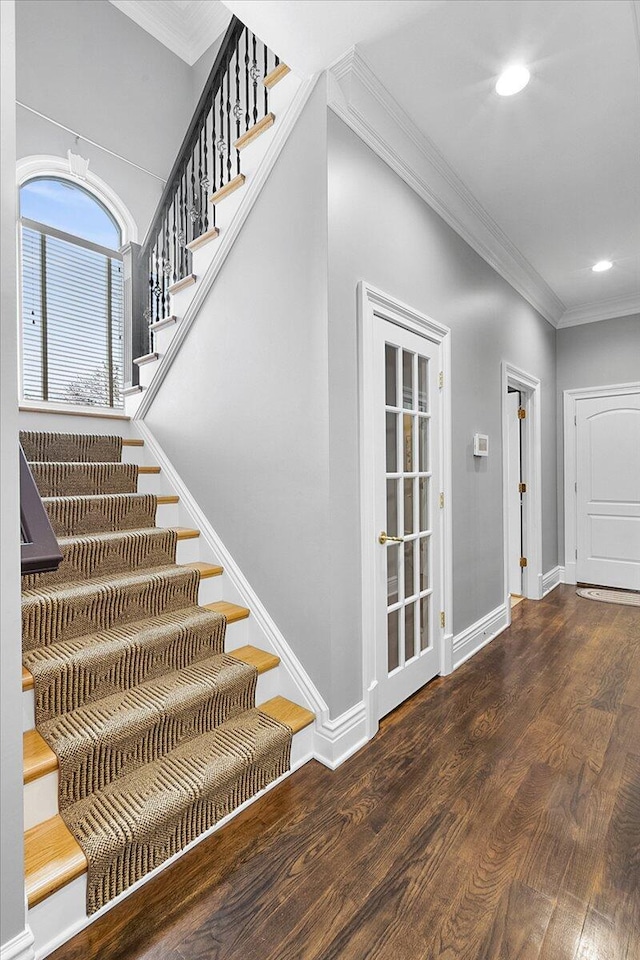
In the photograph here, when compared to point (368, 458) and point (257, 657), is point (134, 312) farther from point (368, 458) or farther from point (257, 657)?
point (257, 657)

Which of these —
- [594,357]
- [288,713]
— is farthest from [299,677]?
[594,357]

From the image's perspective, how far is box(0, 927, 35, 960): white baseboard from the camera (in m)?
1.12

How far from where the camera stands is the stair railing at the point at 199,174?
281 centimetres

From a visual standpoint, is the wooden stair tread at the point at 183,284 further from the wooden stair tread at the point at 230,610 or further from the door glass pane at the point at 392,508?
the wooden stair tread at the point at 230,610

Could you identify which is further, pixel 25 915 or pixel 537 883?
pixel 537 883

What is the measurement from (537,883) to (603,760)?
84 centimetres

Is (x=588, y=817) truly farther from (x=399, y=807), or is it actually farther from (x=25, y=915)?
(x=25, y=915)

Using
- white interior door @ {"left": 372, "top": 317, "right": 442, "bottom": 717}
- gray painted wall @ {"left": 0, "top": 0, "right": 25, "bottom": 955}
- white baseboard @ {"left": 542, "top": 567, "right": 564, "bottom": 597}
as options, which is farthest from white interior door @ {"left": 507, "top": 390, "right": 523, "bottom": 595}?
gray painted wall @ {"left": 0, "top": 0, "right": 25, "bottom": 955}

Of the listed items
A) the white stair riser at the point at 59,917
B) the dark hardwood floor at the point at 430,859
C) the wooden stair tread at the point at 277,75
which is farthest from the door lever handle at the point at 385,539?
the wooden stair tread at the point at 277,75

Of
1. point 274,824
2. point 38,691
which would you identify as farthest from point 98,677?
point 274,824

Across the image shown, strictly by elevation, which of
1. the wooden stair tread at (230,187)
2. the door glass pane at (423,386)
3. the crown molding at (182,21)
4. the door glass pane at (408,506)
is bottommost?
the door glass pane at (408,506)

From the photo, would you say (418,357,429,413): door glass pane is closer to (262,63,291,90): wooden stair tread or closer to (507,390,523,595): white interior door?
(262,63,291,90): wooden stair tread

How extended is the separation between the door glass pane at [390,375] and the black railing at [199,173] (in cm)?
134

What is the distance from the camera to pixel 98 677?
1753mm
